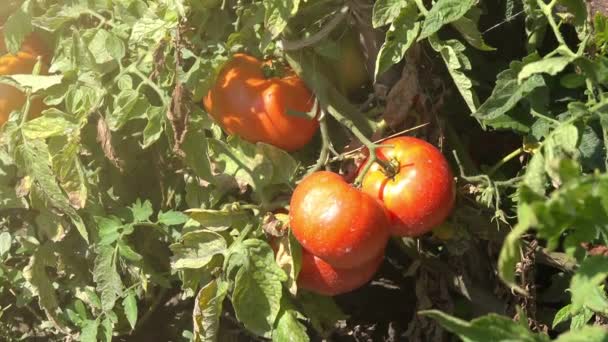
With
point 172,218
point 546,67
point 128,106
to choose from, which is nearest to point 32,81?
point 128,106

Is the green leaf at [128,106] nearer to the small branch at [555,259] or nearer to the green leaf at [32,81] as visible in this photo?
the green leaf at [32,81]

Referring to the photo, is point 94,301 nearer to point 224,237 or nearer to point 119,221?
point 119,221

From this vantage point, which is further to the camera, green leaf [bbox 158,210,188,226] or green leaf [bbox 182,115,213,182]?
green leaf [bbox 158,210,188,226]

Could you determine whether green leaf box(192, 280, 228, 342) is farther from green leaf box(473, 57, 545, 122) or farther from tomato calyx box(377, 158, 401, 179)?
green leaf box(473, 57, 545, 122)

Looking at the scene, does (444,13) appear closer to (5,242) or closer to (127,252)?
(127,252)

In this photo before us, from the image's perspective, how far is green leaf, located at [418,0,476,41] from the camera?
1236 millimetres

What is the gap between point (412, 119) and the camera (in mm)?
1516

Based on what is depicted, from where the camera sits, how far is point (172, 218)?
1652 millimetres

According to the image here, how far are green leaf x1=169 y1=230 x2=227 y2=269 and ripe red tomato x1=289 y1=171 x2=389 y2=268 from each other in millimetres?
175

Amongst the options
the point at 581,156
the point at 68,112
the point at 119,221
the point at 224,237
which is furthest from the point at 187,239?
the point at 581,156

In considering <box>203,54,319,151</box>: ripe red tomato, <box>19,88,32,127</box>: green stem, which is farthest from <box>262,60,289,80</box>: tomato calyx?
<box>19,88,32,127</box>: green stem

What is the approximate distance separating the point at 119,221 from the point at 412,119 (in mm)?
613

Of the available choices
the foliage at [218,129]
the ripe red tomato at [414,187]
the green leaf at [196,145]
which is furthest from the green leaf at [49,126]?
the ripe red tomato at [414,187]

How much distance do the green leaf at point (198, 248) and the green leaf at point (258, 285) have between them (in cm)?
7
